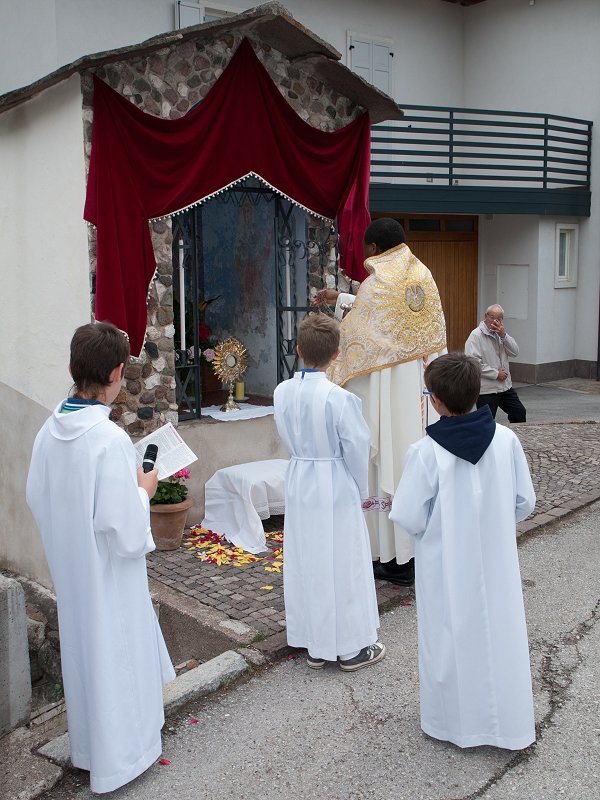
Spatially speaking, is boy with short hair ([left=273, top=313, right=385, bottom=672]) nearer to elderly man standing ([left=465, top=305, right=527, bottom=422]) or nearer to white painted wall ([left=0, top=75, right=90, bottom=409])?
white painted wall ([left=0, top=75, right=90, bottom=409])

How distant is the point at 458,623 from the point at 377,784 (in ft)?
2.35

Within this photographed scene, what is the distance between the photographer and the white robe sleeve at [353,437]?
4145mm

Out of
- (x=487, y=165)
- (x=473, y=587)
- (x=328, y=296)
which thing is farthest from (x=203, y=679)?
(x=487, y=165)

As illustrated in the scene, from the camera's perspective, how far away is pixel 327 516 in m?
4.20

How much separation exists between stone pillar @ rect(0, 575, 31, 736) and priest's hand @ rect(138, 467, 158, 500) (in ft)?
3.34

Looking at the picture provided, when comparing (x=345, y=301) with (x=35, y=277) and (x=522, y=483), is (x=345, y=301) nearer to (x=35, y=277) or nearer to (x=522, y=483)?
(x=35, y=277)

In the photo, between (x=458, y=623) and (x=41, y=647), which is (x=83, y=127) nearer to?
(x=41, y=647)

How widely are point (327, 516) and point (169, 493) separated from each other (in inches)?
89.7

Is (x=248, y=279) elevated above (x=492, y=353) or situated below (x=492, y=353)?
above

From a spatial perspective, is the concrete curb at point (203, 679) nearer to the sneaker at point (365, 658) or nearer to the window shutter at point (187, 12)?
the sneaker at point (365, 658)

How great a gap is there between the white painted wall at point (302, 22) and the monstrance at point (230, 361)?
15.5ft

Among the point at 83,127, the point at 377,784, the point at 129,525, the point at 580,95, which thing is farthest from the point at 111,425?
the point at 580,95

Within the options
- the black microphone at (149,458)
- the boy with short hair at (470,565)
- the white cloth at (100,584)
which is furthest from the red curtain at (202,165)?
the boy with short hair at (470,565)

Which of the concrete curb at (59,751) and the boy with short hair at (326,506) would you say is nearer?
the concrete curb at (59,751)
